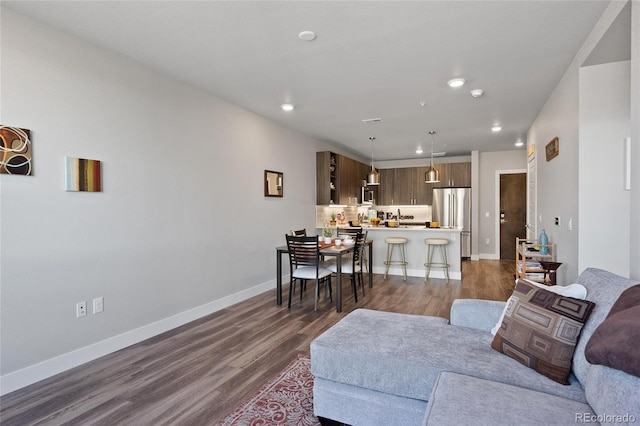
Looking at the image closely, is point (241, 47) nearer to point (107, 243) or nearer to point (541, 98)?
point (107, 243)

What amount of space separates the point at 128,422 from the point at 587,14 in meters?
4.08

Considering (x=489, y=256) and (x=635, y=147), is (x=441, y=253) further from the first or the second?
(x=635, y=147)

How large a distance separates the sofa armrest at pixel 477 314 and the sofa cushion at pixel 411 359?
0.18 ft

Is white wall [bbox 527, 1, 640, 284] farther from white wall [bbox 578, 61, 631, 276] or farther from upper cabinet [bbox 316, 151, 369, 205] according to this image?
upper cabinet [bbox 316, 151, 369, 205]

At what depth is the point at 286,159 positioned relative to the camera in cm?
588

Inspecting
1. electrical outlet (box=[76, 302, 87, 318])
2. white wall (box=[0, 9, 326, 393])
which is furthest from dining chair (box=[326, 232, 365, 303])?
electrical outlet (box=[76, 302, 87, 318])

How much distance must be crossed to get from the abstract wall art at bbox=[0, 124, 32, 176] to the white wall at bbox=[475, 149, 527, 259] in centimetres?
853

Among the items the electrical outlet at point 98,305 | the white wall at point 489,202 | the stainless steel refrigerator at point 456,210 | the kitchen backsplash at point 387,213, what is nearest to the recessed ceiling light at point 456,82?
the electrical outlet at point 98,305

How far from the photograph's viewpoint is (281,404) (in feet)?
7.35

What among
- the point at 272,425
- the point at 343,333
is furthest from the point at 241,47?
the point at 272,425

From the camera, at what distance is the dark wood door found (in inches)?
327

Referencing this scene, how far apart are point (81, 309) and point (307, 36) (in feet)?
9.47

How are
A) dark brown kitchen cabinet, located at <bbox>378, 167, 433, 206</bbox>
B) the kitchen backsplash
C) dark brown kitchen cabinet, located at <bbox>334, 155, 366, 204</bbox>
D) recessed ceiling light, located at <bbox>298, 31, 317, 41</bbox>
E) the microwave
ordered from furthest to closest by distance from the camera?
1. dark brown kitchen cabinet, located at <bbox>378, 167, 433, 206</bbox>
2. the microwave
3. the kitchen backsplash
4. dark brown kitchen cabinet, located at <bbox>334, 155, 366, 204</bbox>
5. recessed ceiling light, located at <bbox>298, 31, 317, 41</bbox>

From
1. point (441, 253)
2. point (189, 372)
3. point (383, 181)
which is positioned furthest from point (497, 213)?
point (189, 372)
